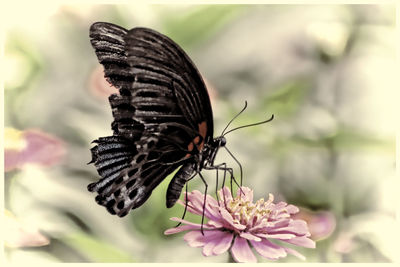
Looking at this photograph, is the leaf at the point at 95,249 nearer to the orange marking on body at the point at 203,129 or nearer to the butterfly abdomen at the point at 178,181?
the butterfly abdomen at the point at 178,181

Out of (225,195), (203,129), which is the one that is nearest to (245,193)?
(225,195)

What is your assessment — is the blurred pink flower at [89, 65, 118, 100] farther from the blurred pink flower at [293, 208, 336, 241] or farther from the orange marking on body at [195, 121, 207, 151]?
the blurred pink flower at [293, 208, 336, 241]

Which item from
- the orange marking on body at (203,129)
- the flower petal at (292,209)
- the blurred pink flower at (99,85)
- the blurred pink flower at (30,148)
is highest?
the blurred pink flower at (99,85)

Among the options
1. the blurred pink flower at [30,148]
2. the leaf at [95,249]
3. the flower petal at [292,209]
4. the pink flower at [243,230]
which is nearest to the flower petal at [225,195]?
the pink flower at [243,230]

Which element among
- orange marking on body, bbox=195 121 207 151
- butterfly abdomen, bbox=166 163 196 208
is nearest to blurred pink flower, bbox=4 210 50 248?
butterfly abdomen, bbox=166 163 196 208

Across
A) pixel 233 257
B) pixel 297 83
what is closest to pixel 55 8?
pixel 297 83
